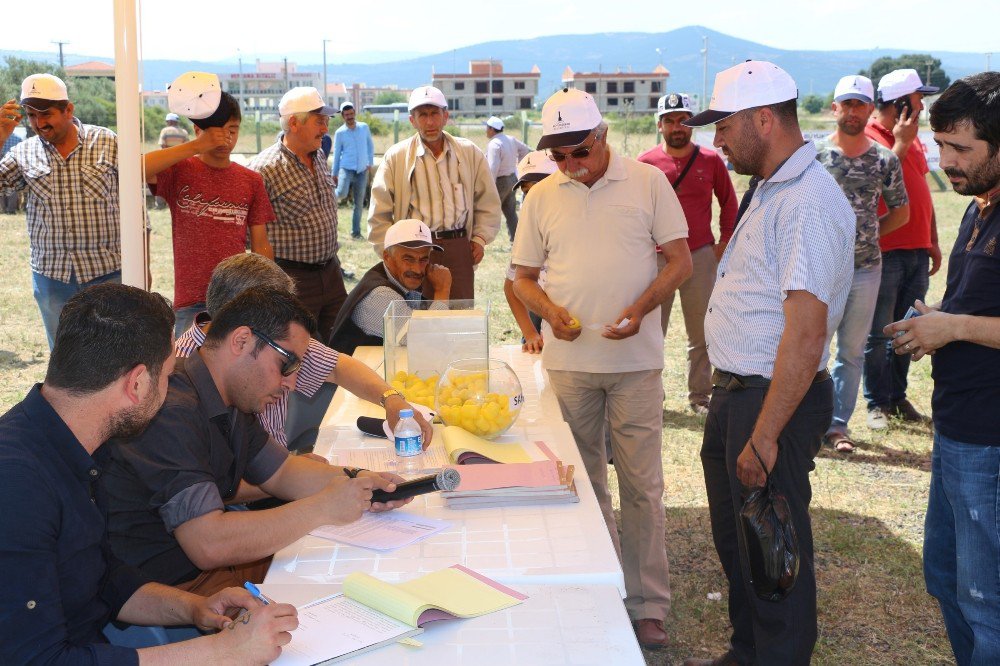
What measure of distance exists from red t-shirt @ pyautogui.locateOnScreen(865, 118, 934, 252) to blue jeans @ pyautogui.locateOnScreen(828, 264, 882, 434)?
1.24 feet

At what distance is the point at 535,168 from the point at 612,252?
142 cm

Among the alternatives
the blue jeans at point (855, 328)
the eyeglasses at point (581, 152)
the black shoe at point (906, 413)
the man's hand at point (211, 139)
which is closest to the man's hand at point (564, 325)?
the eyeglasses at point (581, 152)

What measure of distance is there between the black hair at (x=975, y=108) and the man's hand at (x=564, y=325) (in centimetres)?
135

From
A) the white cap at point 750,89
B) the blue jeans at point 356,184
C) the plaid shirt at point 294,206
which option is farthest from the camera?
the blue jeans at point 356,184

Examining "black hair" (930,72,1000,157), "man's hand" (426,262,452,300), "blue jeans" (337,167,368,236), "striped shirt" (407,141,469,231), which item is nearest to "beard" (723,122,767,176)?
"black hair" (930,72,1000,157)

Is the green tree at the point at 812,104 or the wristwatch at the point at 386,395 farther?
the green tree at the point at 812,104

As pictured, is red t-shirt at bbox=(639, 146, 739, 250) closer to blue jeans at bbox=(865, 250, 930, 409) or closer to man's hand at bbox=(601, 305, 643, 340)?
blue jeans at bbox=(865, 250, 930, 409)

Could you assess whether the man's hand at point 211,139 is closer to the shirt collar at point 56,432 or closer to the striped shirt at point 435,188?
the striped shirt at point 435,188

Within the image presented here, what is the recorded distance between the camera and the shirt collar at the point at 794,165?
2.41 meters

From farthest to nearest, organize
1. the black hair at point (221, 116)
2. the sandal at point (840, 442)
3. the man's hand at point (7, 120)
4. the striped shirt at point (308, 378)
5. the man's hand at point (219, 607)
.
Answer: the sandal at point (840, 442), the black hair at point (221, 116), the man's hand at point (7, 120), the striped shirt at point (308, 378), the man's hand at point (219, 607)

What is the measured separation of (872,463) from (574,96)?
2778 millimetres

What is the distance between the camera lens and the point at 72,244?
4562 millimetres

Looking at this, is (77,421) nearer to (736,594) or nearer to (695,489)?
(736,594)

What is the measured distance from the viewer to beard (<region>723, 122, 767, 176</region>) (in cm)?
249
